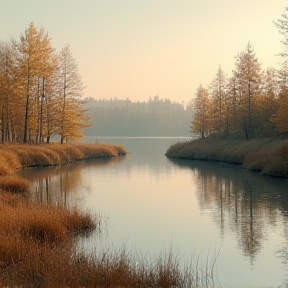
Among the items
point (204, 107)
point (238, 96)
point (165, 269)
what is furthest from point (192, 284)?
point (204, 107)

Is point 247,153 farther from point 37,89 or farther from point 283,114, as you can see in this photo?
point 37,89

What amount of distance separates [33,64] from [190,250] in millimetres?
35035

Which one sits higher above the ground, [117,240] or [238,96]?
[238,96]

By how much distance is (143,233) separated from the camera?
14961 millimetres

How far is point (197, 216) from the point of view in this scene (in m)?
18.2

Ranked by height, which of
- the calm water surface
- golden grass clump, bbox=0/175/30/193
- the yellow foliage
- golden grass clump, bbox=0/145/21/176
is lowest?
the calm water surface

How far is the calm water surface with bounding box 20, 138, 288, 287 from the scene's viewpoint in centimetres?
1180

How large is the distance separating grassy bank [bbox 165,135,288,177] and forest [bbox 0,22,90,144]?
1370 centimetres

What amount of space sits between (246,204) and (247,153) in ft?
72.6

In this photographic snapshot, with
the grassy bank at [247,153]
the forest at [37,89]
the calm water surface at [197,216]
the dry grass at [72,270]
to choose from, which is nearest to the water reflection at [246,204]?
the calm water surface at [197,216]

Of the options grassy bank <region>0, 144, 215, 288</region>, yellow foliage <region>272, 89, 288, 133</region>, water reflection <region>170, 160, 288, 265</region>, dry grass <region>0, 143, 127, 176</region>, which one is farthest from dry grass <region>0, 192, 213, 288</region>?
yellow foliage <region>272, 89, 288, 133</region>

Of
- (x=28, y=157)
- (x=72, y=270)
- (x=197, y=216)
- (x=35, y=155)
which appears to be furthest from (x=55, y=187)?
(x=72, y=270)

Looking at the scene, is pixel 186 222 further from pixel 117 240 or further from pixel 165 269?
pixel 165 269

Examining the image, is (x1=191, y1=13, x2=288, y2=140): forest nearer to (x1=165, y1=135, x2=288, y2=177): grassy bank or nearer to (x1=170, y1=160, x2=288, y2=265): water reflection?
(x1=165, y1=135, x2=288, y2=177): grassy bank
